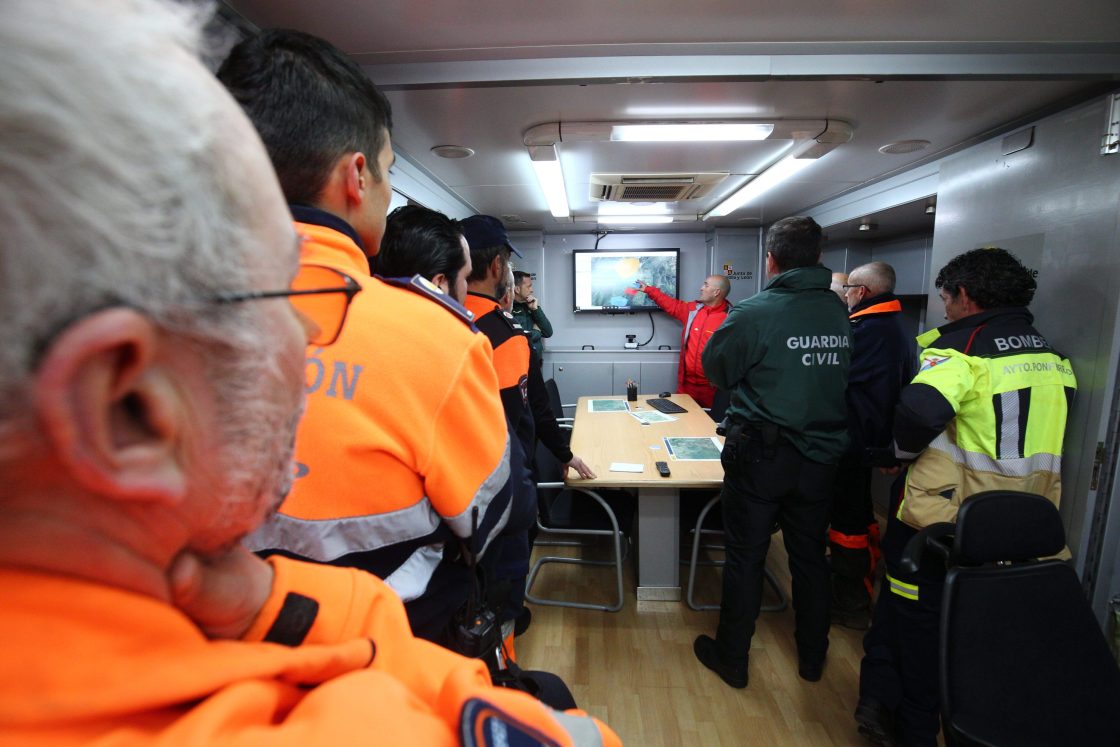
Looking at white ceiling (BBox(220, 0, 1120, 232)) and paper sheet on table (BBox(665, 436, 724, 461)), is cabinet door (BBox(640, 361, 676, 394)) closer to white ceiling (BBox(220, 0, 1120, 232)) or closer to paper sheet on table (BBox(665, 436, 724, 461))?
paper sheet on table (BBox(665, 436, 724, 461))

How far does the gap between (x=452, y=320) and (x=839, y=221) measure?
4.18 m

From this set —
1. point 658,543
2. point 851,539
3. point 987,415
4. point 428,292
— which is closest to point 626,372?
point 658,543

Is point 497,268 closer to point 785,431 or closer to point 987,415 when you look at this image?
point 785,431

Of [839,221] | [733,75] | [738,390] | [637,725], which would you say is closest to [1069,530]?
[738,390]

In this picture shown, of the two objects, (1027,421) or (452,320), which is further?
(1027,421)

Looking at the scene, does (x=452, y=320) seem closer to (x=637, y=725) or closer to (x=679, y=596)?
(x=637, y=725)

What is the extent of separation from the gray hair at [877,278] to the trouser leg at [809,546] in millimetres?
1452

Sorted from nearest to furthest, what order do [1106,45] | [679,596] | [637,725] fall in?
[1106,45], [637,725], [679,596]

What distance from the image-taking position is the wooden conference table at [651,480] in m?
2.25

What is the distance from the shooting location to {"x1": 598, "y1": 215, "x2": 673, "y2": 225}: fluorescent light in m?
4.70

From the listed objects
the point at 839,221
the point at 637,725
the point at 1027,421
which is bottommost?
the point at 637,725

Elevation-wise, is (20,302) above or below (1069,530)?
above

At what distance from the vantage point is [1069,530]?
188cm

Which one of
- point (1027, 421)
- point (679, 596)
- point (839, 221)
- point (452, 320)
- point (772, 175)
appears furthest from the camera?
point (839, 221)
